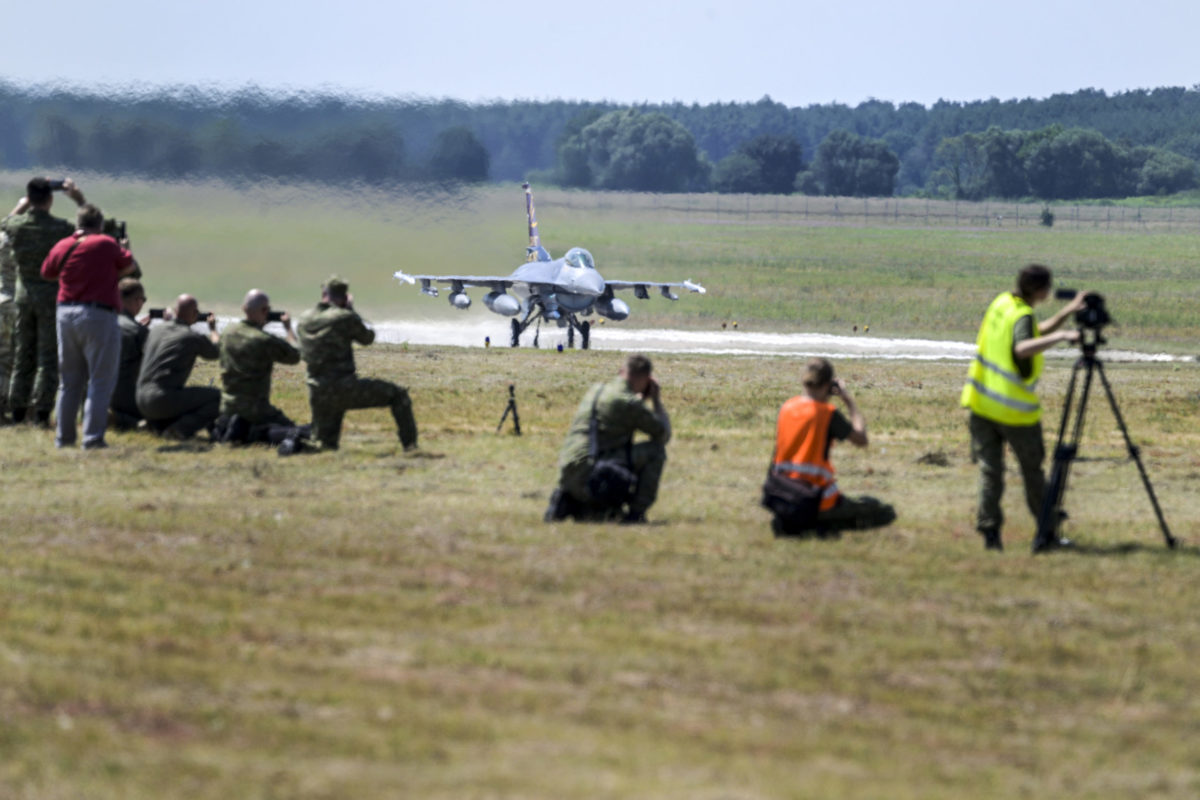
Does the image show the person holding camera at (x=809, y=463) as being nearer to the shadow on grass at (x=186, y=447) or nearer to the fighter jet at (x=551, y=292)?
the shadow on grass at (x=186, y=447)

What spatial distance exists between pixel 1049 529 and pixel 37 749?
7.27 metres

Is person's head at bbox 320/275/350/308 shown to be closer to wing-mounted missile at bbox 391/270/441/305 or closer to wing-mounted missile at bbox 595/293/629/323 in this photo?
wing-mounted missile at bbox 391/270/441/305

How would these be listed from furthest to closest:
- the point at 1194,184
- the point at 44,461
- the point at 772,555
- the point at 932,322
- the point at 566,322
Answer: the point at 1194,184 < the point at 932,322 < the point at 566,322 < the point at 44,461 < the point at 772,555

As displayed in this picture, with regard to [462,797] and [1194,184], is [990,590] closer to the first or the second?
[462,797]

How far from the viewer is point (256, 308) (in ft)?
49.2

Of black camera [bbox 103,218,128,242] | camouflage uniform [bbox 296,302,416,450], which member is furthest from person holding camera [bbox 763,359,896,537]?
black camera [bbox 103,218,128,242]

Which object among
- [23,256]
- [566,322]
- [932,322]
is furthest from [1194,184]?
[23,256]

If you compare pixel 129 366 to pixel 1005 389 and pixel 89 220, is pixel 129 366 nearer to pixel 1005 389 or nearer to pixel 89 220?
pixel 89 220

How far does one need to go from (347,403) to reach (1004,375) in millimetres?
6846

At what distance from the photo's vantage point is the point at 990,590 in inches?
374

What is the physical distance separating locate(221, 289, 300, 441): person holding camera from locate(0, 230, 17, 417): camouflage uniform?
267 cm

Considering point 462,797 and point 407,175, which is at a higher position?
point 407,175

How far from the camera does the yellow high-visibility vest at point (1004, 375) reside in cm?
1080

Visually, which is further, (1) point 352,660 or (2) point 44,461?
(2) point 44,461
